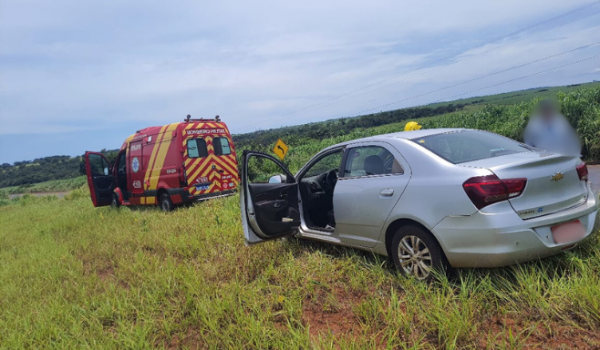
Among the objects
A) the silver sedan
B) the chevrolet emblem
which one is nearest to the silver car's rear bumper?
the silver sedan

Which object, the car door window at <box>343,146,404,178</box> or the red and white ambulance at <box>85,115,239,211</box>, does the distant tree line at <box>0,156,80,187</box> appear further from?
the car door window at <box>343,146,404,178</box>

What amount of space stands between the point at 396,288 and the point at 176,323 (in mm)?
1948

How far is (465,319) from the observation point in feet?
8.92

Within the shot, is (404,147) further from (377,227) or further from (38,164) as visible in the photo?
(38,164)

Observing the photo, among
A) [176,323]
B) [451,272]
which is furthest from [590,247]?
[176,323]

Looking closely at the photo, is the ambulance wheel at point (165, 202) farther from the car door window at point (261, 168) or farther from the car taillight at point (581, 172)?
the car taillight at point (581, 172)

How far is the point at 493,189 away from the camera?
2941 millimetres

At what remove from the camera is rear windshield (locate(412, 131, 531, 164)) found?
11.4 ft

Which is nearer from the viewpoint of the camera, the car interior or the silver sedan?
the silver sedan

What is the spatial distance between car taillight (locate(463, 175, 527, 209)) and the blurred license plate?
430 mm

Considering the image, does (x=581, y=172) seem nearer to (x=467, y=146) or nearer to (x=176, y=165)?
(x=467, y=146)

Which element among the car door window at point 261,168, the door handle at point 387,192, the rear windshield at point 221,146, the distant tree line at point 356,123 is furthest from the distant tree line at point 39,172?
the door handle at point 387,192

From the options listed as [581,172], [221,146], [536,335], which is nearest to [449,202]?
[536,335]

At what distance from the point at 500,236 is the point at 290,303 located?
1.76 metres
